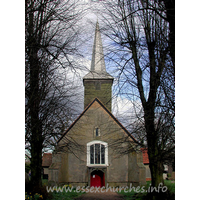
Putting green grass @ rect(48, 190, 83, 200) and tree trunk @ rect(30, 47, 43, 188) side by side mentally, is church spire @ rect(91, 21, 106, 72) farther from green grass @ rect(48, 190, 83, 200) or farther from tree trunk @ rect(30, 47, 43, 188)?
green grass @ rect(48, 190, 83, 200)

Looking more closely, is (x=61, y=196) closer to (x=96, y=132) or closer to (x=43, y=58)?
(x=43, y=58)

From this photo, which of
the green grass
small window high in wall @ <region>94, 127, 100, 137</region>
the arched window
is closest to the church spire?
the green grass

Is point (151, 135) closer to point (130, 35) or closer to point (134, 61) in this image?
point (134, 61)

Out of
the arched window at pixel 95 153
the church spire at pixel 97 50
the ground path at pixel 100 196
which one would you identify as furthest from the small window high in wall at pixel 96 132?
the church spire at pixel 97 50

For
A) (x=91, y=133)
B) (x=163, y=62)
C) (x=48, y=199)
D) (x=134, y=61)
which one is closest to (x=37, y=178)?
(x=48, y=199)

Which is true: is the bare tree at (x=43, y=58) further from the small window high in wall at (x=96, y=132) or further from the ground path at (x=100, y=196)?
the small window high in wall at (x=96, y=132)

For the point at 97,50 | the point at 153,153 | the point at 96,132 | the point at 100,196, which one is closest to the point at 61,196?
the point at 100,196

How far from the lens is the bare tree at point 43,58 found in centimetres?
542

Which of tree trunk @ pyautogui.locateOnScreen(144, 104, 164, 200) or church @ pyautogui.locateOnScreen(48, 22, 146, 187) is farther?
church @ pyautogui.locateOnScreen(48, 22, 146, 187)

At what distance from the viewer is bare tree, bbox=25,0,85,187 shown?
542 cm

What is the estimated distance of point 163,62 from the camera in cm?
527

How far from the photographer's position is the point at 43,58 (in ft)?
19.3

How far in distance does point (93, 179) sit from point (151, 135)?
12.3m

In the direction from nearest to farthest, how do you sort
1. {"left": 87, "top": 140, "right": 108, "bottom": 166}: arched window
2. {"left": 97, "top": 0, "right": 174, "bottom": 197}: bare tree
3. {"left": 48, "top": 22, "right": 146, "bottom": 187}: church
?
{"left": 97, "top": 0, "right": 174, "bottom": 197}: bare tree, {"left": 48, "top": 22, "right": 146, "bottom": 187}: church, {"left": 87, "top": 140, "right": 108, "bottom": 166}: arched window
